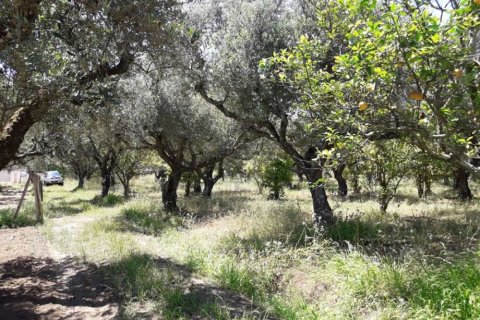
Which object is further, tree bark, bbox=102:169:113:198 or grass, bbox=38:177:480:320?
tree bark, bbox=102:169:113:198

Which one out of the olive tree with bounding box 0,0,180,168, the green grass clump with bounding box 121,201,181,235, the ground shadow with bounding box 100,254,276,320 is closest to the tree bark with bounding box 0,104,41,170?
the olive tree with bounding box 0,0,180,168

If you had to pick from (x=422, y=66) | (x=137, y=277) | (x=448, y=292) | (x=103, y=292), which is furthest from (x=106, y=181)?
(x=422, y=66)

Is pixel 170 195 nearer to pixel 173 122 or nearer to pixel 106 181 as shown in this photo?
pixel 173 122

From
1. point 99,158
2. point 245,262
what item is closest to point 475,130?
point 245,262

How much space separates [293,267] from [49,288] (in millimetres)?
4353

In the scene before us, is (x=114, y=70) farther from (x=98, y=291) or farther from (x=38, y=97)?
(x=98, y=291)

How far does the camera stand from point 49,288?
22.9 feet

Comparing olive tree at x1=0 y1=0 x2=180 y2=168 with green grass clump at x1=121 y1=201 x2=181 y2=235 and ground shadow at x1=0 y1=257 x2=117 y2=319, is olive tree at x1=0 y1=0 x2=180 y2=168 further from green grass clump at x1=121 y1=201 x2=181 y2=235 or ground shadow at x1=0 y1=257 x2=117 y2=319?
green grass clump at x1=121 y1=201 x2=181 y2=235

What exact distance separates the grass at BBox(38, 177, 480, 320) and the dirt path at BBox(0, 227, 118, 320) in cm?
32

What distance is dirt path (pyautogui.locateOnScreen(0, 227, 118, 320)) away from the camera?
19.2 ft

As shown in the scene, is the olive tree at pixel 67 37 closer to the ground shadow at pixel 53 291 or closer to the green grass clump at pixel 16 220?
the ground shadow at pixel 53 291

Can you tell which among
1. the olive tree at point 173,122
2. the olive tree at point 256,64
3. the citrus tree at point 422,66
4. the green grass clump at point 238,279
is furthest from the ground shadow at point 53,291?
the olive tree at point 173,122

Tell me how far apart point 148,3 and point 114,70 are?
6.58 feet

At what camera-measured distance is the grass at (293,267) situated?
5403 mm
